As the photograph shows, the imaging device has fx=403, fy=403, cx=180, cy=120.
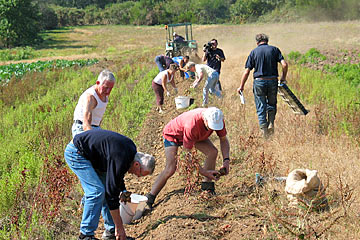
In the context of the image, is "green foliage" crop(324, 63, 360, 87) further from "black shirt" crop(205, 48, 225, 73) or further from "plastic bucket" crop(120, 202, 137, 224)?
"plastic bucket" crop(120, 202, 137, 224)

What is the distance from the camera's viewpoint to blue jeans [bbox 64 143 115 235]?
3779 mm

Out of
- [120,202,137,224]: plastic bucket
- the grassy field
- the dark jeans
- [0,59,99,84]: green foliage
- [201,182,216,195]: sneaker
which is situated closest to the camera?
the grassy field

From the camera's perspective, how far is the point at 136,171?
358 centimetres

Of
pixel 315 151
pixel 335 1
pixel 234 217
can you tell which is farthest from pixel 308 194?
pixel 335 1

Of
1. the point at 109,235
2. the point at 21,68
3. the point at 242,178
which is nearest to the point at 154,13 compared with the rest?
the point at 21,68

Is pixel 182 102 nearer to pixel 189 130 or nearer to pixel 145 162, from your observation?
pixel 189 130

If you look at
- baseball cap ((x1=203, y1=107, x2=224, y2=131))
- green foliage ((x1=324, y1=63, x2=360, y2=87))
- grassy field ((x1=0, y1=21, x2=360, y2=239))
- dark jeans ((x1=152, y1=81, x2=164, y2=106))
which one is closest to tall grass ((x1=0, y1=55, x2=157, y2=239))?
grassy field ((x1=0, y1=21, x2=360, y2=239))

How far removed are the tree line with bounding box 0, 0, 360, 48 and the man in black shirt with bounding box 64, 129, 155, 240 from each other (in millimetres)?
39681

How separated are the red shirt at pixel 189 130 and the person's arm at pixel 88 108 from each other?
36.5 inches

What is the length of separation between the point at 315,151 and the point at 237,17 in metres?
64.7

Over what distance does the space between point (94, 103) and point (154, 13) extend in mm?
72338

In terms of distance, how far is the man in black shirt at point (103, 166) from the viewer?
11.6ft

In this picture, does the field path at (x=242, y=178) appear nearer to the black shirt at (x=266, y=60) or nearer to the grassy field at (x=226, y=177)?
the grassy field at (x=226, y=177)

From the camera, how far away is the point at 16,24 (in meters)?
45.0
